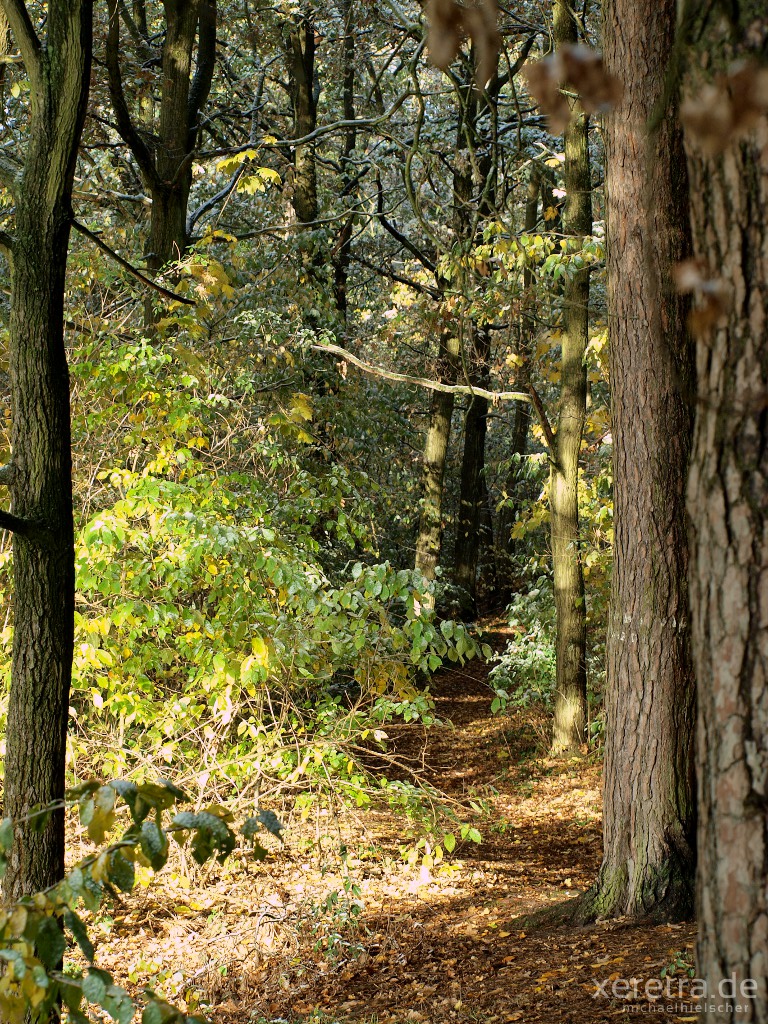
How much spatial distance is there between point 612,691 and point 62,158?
3475 millimetres

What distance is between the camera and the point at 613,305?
4797 millimetres

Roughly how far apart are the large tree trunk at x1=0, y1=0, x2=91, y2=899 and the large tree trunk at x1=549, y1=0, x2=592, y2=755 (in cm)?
631

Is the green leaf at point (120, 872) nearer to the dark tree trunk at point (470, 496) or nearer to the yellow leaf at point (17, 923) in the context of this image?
the yellow leaf at point (17, 923)

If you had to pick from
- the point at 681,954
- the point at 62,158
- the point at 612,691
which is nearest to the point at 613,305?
the point at 612,691

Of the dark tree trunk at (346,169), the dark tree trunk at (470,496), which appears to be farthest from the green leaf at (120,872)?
the dark tree trunk at (470,496)

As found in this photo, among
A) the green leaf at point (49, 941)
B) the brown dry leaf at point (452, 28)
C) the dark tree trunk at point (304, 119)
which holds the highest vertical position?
the dark tree trunk at point (304, 119)

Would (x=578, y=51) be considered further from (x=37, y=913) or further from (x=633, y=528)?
(x=633, y=528)

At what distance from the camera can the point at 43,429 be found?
389cm

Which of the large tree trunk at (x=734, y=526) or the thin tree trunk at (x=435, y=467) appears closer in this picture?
the large tree trunk at (x=734, y=526)

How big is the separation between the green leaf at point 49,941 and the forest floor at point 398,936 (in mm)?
2150

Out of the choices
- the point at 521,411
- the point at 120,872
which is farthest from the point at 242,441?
the point at 521,411

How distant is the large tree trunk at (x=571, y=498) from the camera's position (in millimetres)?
9438

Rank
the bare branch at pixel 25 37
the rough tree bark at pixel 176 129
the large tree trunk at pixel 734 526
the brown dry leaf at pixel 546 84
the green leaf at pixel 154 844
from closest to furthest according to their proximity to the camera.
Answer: the brown dry leaf at pixel 546 84
the large tree trunk at pixel 734 526
the green leaf at pixel 154 844
the bare branch at pixel 25 37
the rough tree bark at pixel 176 129

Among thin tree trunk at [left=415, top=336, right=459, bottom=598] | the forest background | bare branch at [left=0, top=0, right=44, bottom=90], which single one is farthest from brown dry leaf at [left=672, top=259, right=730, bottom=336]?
thin tree trunk at [left=415, top=336, right=459, bottom=598]
